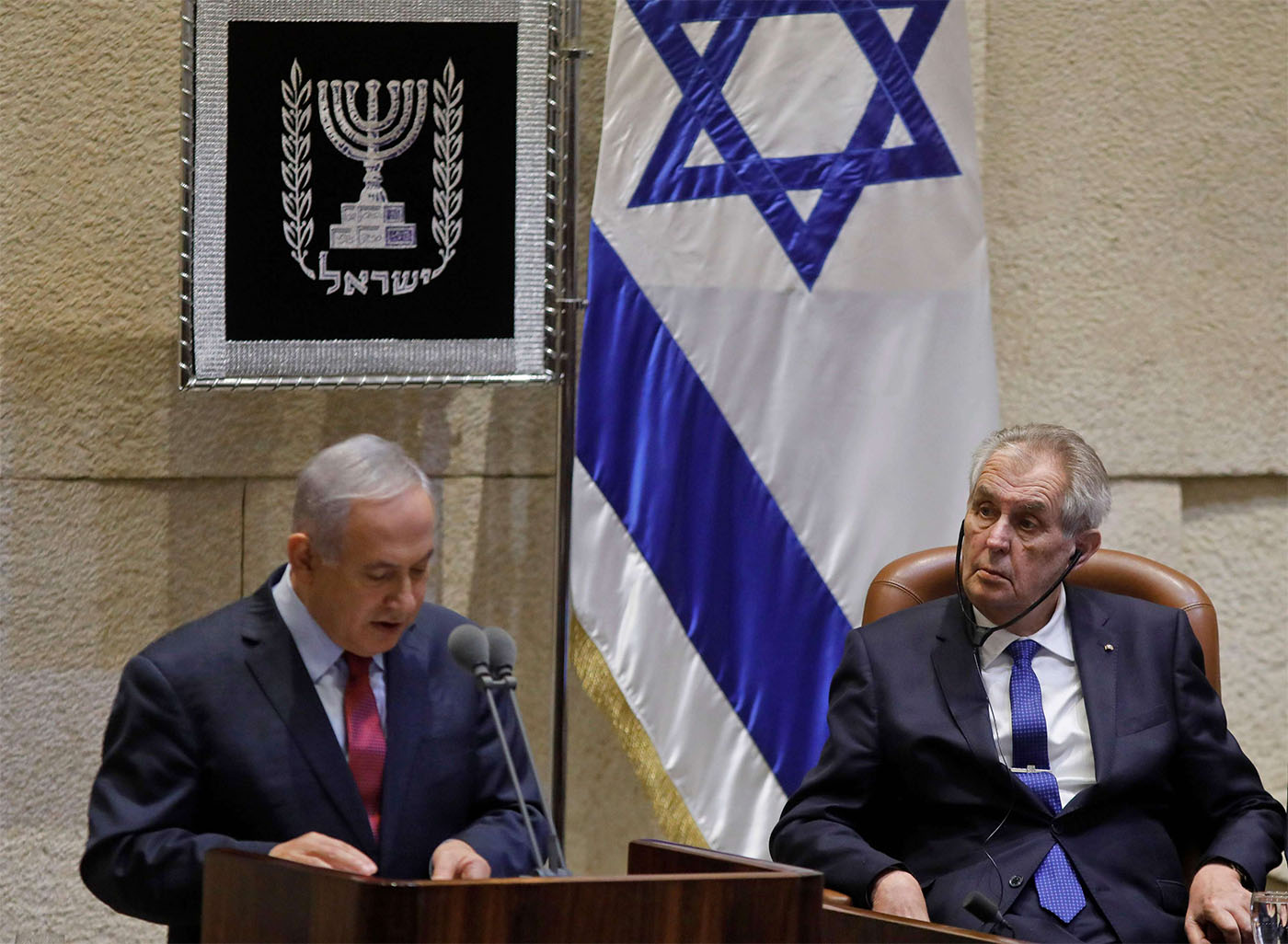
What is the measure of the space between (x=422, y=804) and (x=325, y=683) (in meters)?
0.23

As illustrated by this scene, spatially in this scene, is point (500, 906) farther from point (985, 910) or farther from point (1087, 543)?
point (1087, 543)

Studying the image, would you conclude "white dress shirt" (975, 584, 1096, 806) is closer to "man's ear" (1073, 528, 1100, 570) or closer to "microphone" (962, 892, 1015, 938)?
"man's ear" (1073, 528, 1100, 570)

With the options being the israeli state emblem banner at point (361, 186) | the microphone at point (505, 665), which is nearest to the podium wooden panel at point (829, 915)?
the microphone at point (505, 665)

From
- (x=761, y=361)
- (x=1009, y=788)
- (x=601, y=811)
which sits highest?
(x=761, y=361)

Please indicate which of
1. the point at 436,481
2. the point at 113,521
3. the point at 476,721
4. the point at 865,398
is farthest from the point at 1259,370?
the point at 113,521

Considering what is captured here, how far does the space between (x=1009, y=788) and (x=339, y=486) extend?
1.31m

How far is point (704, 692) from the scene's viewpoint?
3.60 metres

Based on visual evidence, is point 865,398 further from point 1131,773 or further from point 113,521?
point 113,521

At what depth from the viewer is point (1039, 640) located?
2.92m

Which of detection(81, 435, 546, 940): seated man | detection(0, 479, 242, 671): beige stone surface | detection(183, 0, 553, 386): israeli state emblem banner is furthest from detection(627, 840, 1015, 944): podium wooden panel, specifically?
detection(0, 479, 242, 671): beige stone surface

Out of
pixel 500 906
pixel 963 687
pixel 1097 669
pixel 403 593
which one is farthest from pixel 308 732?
pixel 1097 669

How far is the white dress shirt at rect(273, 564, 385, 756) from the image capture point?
2.33 meters

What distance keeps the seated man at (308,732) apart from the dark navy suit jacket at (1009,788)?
698 millimetres

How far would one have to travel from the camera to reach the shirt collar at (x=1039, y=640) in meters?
2.92
